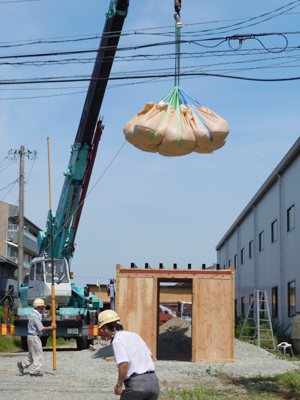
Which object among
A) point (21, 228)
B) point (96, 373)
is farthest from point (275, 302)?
point (21, 228)

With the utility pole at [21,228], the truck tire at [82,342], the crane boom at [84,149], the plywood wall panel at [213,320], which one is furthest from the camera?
the utility pole at [21,228]

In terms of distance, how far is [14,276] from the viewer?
227 feet

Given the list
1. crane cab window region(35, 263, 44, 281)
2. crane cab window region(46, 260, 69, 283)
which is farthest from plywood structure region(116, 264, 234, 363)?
crane cab window region(35, 263, 44, 281)

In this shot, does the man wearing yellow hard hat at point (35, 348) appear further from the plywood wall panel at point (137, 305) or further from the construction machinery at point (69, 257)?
the construction machinery at point (69, 257)

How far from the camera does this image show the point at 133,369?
19.9ft

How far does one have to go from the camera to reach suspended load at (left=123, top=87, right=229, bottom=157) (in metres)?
8.88

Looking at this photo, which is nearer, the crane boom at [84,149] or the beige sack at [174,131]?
the beige sack at [174,131]

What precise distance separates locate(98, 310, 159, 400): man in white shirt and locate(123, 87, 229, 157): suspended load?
3.62 meters

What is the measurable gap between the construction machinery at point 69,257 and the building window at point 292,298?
777cm

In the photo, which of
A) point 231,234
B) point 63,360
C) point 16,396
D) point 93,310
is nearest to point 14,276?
point 231,234

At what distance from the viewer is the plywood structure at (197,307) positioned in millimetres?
16469

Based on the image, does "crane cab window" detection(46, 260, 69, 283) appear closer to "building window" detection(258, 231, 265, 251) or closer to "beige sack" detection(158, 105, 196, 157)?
"building window" detection(258, 231, 265, 251)

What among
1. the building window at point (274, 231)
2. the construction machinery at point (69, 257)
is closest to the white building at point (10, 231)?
the building window at point (274, 231)

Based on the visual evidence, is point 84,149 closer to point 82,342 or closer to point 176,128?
point 82,342
